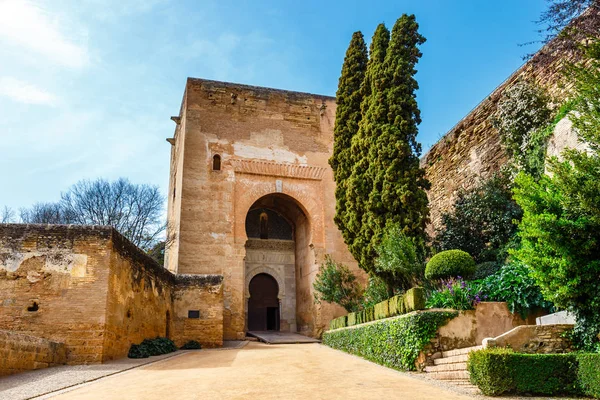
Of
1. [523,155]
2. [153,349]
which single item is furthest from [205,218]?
[523,155]

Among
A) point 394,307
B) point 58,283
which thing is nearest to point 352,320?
point 394,307

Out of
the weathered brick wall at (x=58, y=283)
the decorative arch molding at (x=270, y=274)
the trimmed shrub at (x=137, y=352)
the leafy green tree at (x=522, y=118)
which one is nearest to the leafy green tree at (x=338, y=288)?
the trimmed shrub at (x=137, y=352)

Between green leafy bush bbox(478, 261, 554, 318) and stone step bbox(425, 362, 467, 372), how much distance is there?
1.72 m

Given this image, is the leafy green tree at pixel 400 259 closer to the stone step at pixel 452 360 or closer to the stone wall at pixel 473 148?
the stone step at pixel 452 360

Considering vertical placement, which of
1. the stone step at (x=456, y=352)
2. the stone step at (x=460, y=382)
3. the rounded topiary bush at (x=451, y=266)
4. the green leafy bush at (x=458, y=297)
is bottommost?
the stone step at (x=460, y=382)

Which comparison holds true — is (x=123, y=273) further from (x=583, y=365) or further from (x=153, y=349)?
(x=583, y=365)

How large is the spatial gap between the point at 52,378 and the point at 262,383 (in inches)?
119

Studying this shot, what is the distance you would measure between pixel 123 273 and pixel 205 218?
26.8 feet

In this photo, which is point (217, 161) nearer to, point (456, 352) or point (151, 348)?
point (151, 348)

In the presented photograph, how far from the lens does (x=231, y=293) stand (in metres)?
17.7

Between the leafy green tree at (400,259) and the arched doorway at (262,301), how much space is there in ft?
36.2

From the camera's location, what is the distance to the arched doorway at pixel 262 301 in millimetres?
21234

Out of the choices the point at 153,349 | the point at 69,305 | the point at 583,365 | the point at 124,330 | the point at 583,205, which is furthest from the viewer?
the point at 153,349

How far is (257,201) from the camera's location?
68.9 feet
